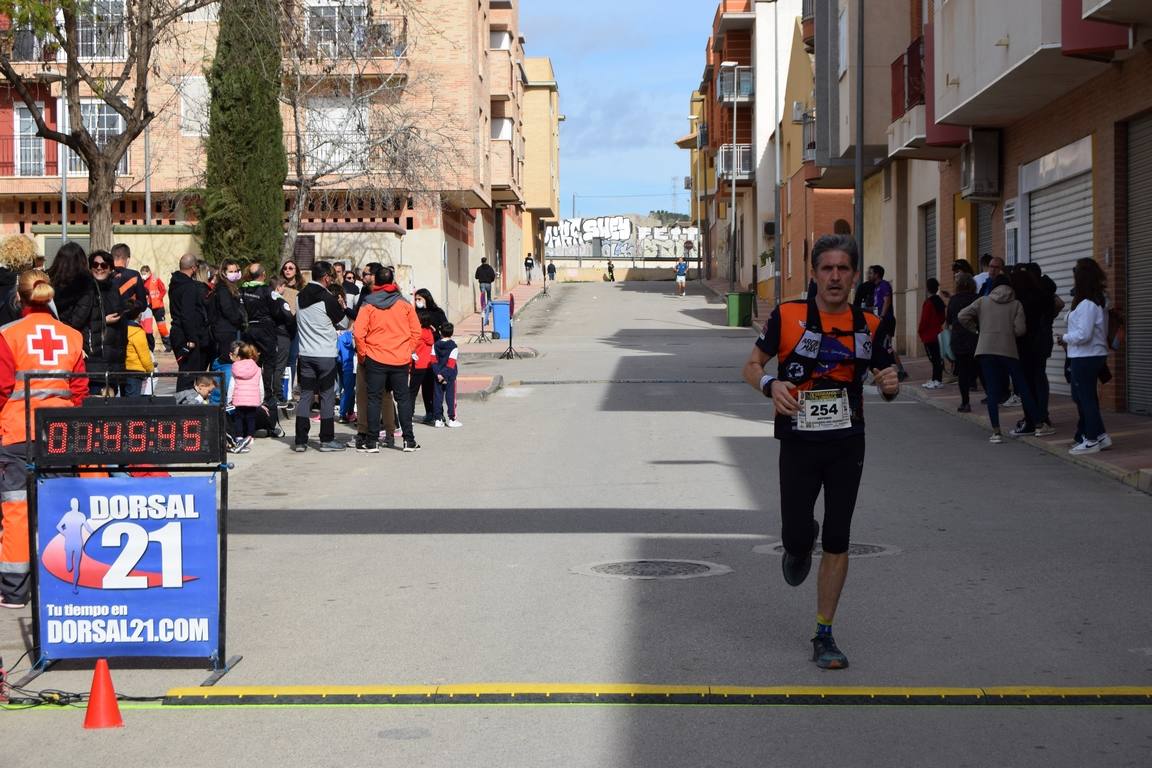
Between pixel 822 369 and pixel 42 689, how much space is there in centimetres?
353

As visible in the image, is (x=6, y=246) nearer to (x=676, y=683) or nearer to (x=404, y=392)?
(x=676, y=683)

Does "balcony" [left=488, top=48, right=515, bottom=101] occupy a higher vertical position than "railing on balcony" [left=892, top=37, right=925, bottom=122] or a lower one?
higher

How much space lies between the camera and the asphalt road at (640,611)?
5594 millimetres

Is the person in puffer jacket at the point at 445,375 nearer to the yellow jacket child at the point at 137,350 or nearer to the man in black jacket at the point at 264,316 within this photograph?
the man in black jacket at the point at 264,316

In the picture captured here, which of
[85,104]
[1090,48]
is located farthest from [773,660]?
[85,104]

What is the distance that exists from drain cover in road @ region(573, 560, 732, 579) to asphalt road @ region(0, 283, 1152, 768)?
12cm

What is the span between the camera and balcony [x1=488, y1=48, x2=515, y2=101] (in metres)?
53.8

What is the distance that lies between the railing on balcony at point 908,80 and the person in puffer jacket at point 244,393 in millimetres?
14060

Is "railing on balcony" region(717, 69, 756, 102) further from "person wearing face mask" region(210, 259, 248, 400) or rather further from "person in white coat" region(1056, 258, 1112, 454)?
"person in white coat" region(1056, 258, 1112, 454)

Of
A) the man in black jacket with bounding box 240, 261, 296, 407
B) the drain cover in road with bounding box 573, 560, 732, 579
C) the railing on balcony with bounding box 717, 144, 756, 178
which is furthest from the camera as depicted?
the railing on balcony with bounding box 717, 144, 756, 178

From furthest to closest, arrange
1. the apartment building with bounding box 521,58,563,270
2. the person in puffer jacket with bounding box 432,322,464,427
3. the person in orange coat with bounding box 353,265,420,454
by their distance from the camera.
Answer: the apartment building with bounding box 521,58,563,270 < the person in puffer jacket with bounding box 432,322,464,427 < the person in orange coat with bounding box 353,265,420,454

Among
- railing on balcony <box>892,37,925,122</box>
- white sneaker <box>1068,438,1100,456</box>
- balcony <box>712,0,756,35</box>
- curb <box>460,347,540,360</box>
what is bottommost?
white sneaker <box>1068,438,1100,456</box>

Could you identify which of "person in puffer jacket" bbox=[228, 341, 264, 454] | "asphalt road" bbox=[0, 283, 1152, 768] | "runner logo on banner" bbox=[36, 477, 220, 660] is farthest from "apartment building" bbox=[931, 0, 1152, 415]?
"runner logo on banner" bbox=[36, 477, 220, 660]

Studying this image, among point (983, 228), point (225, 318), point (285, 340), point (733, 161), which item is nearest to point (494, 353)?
point (983, 228)
